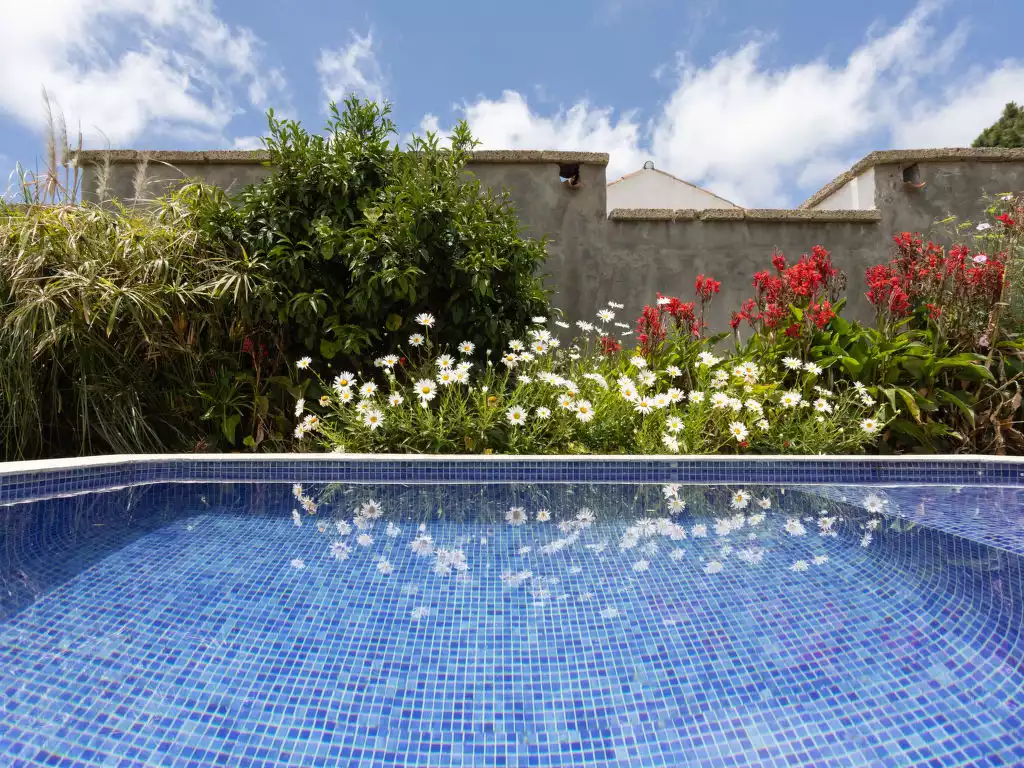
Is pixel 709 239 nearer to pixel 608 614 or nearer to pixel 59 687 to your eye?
pixel 608 614

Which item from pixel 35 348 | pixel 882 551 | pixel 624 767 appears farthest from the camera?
pixel 35 348

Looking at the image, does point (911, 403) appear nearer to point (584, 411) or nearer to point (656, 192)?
point (584, 411)

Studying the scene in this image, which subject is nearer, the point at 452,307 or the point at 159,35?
the point at 452,307

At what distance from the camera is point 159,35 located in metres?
5.28

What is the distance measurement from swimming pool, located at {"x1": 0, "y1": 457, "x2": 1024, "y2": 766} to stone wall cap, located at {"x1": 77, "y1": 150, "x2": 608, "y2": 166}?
3.16 m

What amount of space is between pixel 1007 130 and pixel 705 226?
64.6 feet

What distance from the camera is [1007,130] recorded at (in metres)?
18.0

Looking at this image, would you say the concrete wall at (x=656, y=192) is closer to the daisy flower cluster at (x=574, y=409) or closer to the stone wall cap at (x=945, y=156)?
the stone wall cap at (x=945, y=156)

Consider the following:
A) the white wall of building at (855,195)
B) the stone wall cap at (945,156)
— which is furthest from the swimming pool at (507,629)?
the stone wall cap at (945,156)

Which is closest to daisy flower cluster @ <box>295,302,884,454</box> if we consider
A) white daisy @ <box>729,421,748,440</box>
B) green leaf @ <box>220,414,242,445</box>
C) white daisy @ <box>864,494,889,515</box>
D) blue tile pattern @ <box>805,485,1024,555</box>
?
white daisy @ <box>729,421,748,440</box>

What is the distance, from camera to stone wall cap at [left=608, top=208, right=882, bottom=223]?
A: 511cm

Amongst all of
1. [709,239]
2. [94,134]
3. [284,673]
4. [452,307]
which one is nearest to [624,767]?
[284,673]

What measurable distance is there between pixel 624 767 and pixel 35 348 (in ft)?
12.0

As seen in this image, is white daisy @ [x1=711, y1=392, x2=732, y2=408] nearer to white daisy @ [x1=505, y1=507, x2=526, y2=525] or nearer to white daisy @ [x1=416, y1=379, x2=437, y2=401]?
white daisy @ [x1=505, y1=507, x2=526, y2=525]
